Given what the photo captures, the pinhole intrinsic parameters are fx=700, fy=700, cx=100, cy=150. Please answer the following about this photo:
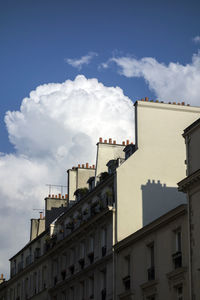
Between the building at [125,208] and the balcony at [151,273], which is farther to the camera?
the building at [125,208]

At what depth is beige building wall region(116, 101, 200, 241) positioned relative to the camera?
160 feet

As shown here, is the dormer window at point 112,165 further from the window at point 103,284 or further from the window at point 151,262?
the window at point 151,262

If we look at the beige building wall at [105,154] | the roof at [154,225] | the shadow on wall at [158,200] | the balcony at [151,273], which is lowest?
the balcony at [151,273]

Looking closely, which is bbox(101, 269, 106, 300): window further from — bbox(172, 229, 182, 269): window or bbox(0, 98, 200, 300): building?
bbox(172, 229, 182, 269): window

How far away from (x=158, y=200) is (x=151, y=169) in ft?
8.89

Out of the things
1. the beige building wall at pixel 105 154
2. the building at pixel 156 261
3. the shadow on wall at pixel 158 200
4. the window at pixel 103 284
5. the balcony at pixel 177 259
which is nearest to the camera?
the building at pixel 156 261

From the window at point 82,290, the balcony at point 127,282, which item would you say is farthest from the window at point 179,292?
the window at point 82,290

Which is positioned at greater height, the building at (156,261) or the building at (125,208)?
the building at (125,208)

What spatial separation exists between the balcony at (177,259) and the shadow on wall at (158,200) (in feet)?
31.7

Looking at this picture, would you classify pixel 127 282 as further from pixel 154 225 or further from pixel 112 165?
pixel 112 165

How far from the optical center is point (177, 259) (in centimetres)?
3834

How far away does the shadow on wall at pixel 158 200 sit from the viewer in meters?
48.4

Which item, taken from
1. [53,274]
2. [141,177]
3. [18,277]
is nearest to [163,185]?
[141,177]

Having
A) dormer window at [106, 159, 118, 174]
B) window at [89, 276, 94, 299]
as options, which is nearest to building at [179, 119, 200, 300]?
dormer window at [106, 159, 118, 174]
